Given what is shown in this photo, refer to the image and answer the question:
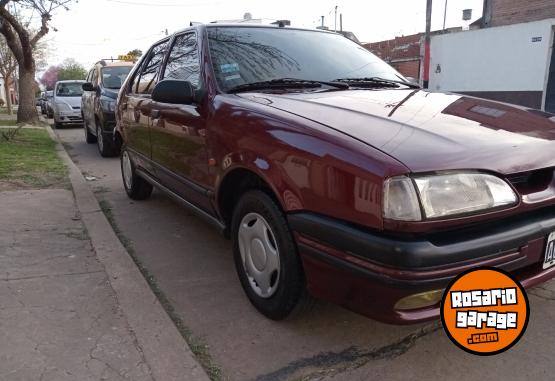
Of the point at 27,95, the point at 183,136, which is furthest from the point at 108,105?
the point at 27,95

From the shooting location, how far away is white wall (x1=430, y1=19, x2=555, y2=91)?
1681 cm

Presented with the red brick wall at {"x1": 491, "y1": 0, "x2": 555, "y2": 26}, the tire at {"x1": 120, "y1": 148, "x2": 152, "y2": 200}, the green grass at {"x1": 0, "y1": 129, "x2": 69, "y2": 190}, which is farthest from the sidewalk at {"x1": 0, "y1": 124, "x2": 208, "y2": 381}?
the red brick wall at {"x1": 491, "y1": 0, "x2": 555, "y2": 26}

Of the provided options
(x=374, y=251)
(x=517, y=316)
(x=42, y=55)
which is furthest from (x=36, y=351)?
(x=42, y=55)

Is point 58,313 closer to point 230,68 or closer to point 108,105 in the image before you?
point 230,68

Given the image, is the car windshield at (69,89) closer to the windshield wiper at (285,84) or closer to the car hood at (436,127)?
the windshield wiper at (285,84)

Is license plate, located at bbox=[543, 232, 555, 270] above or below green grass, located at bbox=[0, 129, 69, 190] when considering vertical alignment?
above

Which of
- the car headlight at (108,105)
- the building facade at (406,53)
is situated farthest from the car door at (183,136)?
the building facade at (406,53)

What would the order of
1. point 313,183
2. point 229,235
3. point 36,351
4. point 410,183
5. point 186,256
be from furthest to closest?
point 186,256 → point 229,235 → point 36,351 → point 313,183 → point 410,183

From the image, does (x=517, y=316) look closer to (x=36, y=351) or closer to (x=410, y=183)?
(x=410, y=183)

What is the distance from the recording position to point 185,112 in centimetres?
337

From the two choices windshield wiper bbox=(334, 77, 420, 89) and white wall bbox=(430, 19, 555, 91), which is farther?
white wall bbox=(430, 19, 555, 91)

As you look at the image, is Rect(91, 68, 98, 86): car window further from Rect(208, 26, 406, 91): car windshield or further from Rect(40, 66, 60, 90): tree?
Rect(40, 66, 60, 90): tree

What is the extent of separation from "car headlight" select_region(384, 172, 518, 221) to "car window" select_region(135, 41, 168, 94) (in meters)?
2.95

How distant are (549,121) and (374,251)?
4.95 ft
